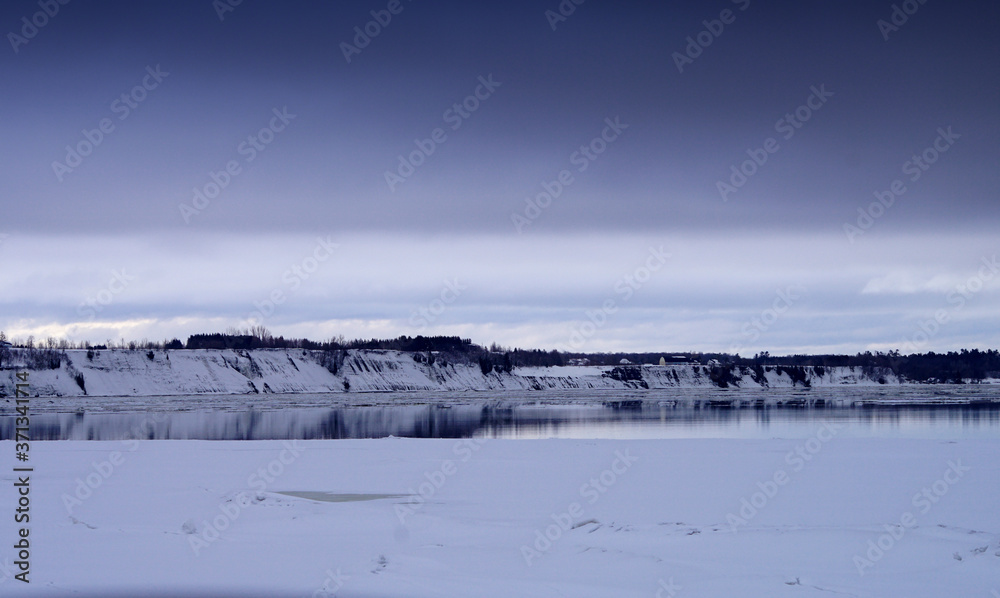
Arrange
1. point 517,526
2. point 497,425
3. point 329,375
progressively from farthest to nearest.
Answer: point 329,375 → point 497,425 → point 517,526

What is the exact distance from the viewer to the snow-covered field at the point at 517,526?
8.76 metres

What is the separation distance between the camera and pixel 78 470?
16484 millimetres

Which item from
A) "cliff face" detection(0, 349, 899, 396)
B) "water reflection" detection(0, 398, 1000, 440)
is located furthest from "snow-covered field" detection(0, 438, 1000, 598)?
"cliff face" detection(0, 349, 899, 396)

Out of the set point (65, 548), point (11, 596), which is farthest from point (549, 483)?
point (11, 596)

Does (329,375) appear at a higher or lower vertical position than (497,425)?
higher

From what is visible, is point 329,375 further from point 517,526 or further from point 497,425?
point 517,526

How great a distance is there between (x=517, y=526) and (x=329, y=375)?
90.0 meters

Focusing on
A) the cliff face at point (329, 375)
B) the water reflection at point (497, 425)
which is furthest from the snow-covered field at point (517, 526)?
the cliff face at point (329, 375)

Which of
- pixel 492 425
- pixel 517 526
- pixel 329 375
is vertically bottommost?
pixel 492 425

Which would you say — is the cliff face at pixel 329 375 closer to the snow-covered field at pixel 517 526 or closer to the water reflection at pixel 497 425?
the water reflection at pixel 497 425

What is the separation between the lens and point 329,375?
99.0 meters

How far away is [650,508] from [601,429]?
1904 centimetres

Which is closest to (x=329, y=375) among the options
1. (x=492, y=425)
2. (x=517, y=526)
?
(x=492, y=425)

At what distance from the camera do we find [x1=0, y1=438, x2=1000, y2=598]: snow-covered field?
8.76 metres
